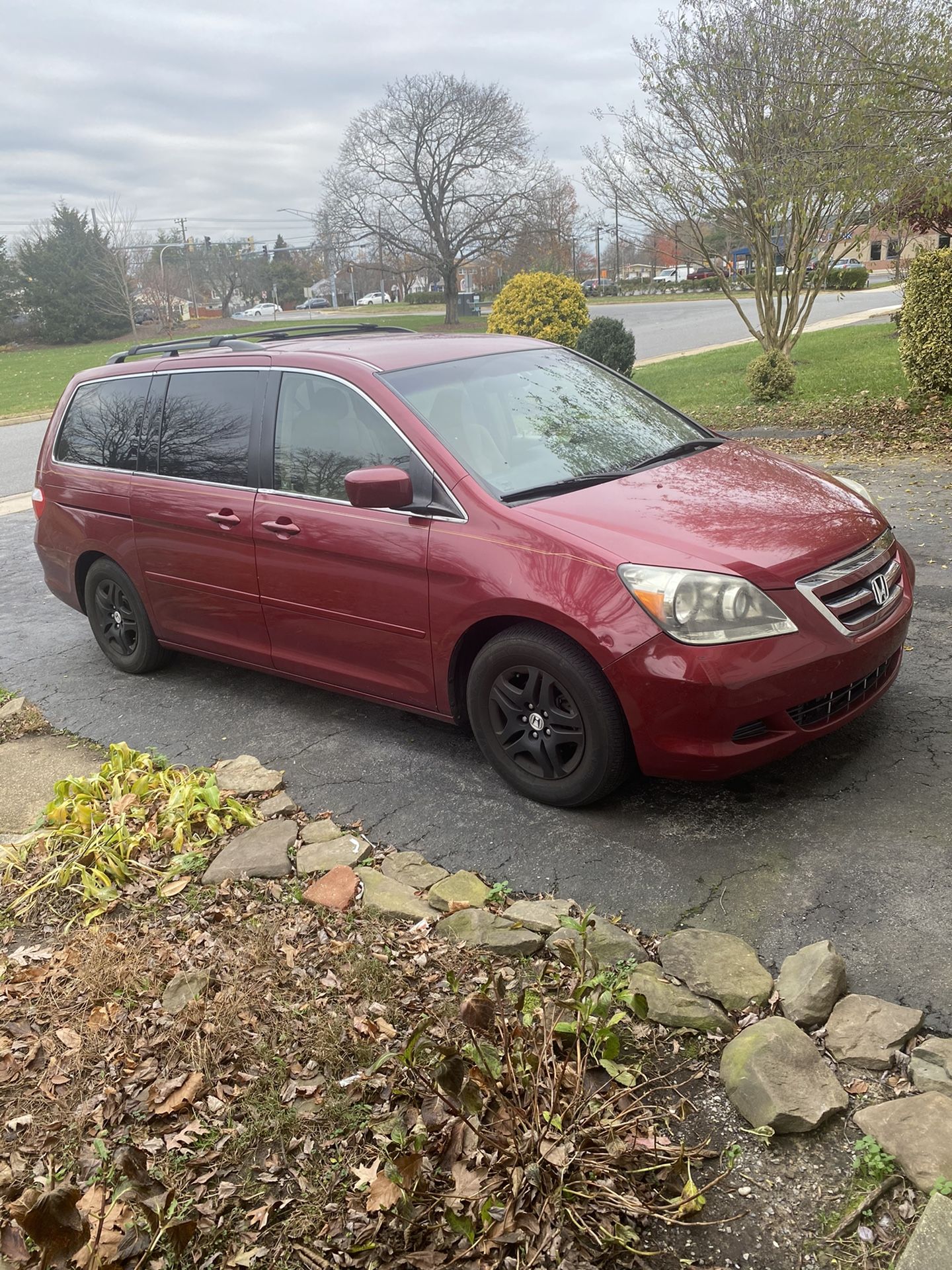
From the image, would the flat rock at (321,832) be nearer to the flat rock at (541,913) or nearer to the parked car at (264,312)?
the flat rock at (541,913)

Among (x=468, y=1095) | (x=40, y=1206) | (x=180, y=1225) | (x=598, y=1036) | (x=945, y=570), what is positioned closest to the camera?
(x=40, y=1206)

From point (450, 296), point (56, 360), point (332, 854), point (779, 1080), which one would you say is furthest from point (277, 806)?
point (56, 360)

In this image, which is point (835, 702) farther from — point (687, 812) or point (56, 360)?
point (56, 360)

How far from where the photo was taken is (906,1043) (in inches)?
100

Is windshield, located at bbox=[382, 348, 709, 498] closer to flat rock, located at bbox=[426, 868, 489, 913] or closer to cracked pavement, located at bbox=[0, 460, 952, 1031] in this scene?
cracked pavement, located at bbox=[0, 460, 952, 1031]

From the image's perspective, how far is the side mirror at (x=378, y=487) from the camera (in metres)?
3.88

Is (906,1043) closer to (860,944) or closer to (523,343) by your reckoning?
(860,944)

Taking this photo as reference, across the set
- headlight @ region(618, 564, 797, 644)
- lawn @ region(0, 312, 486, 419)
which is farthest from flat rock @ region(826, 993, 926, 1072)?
lawn @ region(0, 312, 486, 419)

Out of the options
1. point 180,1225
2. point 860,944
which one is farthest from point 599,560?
point 180,1225

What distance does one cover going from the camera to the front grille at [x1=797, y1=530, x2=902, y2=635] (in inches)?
139

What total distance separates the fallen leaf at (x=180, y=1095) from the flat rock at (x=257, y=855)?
106cm

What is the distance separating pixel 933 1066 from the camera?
95.2 inches

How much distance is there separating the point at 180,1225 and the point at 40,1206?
0.30 metres

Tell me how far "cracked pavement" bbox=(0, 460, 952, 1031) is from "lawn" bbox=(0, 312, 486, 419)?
13598mm
